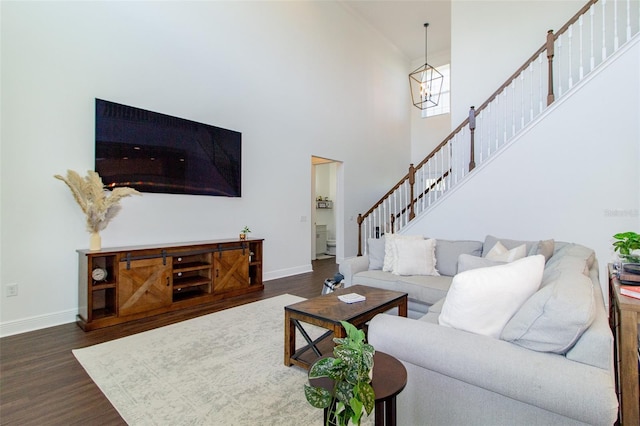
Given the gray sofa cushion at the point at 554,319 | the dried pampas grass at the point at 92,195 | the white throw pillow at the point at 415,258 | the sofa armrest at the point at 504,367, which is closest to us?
→ the sofa armrest at the point at 504,367

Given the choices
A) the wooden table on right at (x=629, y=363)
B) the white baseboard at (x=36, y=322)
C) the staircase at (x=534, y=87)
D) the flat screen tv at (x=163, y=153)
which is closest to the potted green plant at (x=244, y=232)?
the flat screen tv at (x=163, y=153)

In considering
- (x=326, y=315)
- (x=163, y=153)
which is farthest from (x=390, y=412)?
(x=163, y=153)

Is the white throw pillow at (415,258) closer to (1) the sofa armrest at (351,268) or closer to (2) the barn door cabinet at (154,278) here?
(1) the sofa armrest at (351,268)

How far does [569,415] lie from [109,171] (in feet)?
13.9

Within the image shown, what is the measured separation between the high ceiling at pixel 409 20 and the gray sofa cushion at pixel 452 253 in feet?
18.7

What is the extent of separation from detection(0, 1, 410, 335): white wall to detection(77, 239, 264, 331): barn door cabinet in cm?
34

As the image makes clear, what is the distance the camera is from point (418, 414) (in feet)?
4.68

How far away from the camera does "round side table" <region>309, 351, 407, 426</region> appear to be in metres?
1.05

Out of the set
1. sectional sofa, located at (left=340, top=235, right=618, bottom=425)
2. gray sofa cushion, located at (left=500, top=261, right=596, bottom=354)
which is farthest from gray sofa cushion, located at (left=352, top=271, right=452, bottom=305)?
gray sofa cushion, located at (left=500, top=261, right=596, bottom=354)

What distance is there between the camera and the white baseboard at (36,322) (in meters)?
3.06

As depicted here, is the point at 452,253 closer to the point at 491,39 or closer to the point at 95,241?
the point at 95,241

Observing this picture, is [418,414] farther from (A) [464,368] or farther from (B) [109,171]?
(B) [109,171]

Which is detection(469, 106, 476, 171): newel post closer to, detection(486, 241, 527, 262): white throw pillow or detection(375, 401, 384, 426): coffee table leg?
detection(486, 241, 527, 262): white throw pillow

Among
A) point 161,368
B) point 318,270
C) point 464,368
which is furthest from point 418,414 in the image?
point 318,270
